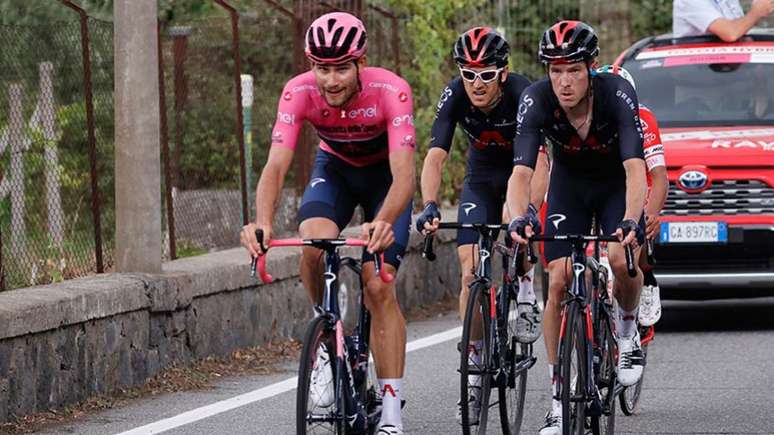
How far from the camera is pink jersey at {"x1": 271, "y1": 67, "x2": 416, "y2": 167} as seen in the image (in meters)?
7.93

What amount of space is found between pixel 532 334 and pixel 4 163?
3366 mm

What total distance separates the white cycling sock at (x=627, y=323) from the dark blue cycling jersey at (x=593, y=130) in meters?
0.78

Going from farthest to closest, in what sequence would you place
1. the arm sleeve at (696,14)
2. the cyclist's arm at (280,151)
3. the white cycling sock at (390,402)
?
the arm sleeve at (696,14) → the white cycling sock at (390,402) → the cyclist's arm at (280,151)

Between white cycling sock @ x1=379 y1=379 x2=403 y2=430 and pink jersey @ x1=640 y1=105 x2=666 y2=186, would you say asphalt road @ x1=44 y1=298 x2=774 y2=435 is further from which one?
pink jersey @ x1=640 y1=105 x2=666 y2=186

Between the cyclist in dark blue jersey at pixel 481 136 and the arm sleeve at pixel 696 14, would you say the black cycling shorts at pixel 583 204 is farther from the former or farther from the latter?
the arm sleeve at pixel 696 14

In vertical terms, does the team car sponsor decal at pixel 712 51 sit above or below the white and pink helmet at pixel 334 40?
above

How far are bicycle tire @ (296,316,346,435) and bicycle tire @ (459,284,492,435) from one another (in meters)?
1.04

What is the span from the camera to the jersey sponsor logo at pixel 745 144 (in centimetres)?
1292

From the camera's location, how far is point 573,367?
25.6 feet

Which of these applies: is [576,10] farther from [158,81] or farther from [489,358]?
[489,358]

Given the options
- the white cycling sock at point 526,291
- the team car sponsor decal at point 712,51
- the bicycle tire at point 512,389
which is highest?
the team car sponsor decal at point 712,51

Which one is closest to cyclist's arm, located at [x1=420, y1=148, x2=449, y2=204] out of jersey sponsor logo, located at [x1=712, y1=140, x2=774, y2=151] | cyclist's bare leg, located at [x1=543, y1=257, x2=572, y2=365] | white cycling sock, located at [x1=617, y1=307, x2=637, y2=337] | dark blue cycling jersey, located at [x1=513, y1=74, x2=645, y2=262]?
dark blue cycling jersey, located at [x1=513, y1=74, x2=645, y2=262]

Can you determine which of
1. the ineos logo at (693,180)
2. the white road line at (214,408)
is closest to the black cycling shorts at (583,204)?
the white road line at (214,408)

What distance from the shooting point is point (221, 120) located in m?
13.8
